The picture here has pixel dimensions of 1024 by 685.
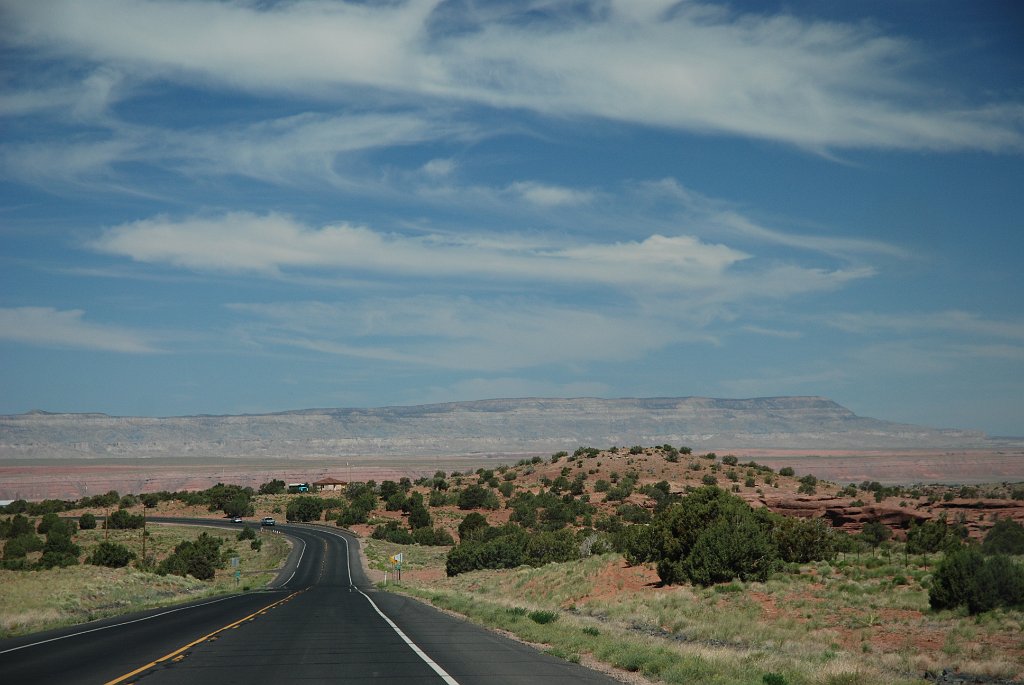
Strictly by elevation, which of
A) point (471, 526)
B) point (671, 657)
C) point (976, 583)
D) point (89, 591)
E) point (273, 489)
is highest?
point (976, 583)

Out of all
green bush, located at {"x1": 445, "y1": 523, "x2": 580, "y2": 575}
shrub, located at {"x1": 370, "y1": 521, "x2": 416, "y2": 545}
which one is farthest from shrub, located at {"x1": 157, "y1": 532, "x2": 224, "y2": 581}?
green bush, located at {"x1": 445, "y1": 523, "x2": 580, "y2": 575}

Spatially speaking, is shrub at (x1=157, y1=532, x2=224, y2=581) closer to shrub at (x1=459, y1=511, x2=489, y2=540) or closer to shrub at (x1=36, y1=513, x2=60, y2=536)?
shrub at (x1=36, y1=513, x2=60, y2=536)

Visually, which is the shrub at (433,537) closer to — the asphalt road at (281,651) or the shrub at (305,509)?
the shrub at (305,509)

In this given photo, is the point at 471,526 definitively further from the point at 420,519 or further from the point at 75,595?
the point at 75,595

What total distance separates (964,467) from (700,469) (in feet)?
258

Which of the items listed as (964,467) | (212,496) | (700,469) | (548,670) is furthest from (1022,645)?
(964,467)

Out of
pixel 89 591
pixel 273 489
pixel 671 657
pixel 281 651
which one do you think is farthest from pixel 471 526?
pixel 671 657

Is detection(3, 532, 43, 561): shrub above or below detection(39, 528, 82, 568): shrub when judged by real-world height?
below

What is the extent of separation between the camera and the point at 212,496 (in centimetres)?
12112

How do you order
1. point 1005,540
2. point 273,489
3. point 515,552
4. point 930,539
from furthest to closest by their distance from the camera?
point 273,489 < point 515,552 < point 930,539 < point 1005,540

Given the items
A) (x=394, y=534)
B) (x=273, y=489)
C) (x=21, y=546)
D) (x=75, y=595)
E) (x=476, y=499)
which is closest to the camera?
(x=75, y=595)

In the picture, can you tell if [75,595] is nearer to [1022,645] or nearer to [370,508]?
[1022,645]

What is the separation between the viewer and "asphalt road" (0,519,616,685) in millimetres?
15430

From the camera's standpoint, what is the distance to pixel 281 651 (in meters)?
19.2
